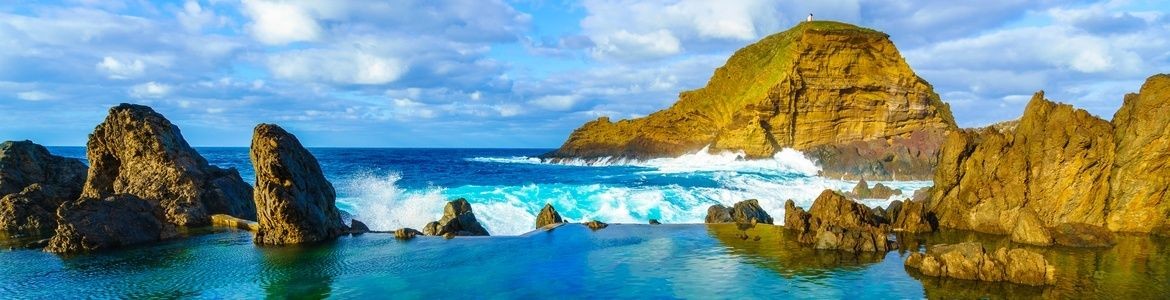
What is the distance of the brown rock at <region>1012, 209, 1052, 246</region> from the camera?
27.5m

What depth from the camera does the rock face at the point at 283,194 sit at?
2856cm

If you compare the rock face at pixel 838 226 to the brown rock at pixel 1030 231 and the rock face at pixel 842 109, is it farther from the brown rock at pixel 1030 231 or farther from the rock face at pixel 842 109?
the rock face at pixel 842 109

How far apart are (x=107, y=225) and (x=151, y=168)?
8.05 meters

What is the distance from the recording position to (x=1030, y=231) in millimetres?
27969

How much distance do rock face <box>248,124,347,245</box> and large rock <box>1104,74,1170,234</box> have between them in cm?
3632

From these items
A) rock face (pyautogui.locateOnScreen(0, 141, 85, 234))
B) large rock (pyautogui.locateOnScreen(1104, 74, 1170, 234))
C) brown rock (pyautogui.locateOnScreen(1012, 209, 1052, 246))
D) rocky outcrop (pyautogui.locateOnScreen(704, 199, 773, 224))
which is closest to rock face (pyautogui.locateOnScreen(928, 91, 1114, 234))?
large rock (pyautogui.locateOnScreen(1104, 74, 1170, 234))

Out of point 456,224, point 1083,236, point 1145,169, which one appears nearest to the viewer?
point 1083,236

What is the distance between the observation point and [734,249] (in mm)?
27500

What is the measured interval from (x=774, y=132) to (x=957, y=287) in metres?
68.0

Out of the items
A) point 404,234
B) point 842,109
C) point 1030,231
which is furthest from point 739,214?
point 842,109

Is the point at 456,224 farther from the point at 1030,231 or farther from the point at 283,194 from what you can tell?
the point at 1030,231

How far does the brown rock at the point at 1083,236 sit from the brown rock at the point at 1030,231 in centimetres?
53

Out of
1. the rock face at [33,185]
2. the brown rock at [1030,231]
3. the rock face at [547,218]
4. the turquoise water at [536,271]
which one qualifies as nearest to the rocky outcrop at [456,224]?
the turquoise water at [536,271]

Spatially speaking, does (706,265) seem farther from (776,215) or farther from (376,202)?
(376,202)
